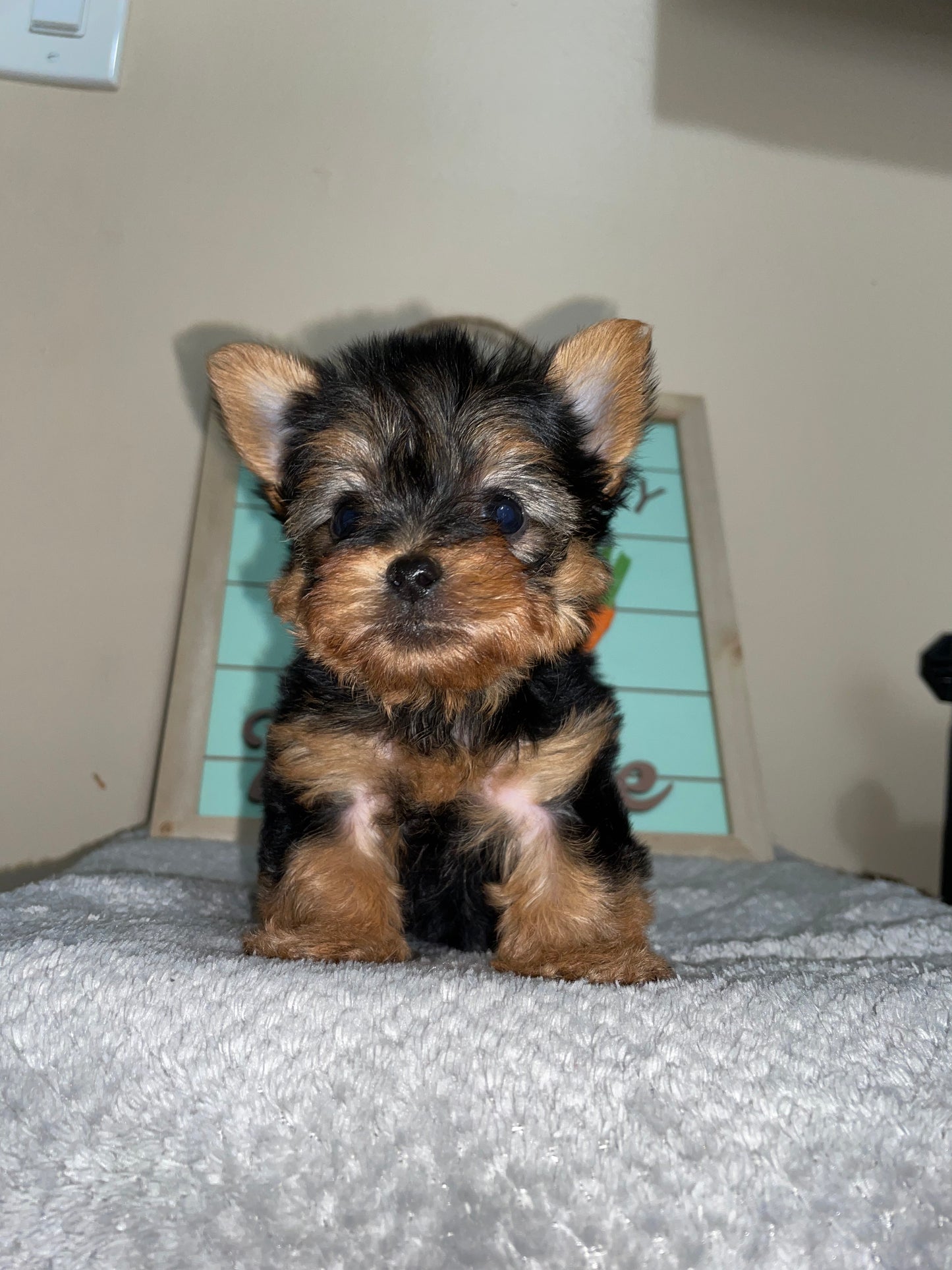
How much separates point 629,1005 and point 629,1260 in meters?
0.38

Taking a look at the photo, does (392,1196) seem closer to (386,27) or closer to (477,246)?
(477,246)

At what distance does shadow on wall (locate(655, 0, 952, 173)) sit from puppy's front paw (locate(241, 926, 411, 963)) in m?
3.80

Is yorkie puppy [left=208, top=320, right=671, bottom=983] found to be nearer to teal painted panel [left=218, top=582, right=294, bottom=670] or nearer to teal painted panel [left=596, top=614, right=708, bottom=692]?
teal painted panel [left=218, top=582, right=294, bottom=670]

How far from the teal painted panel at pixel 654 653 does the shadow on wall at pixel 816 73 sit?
7.37 ft

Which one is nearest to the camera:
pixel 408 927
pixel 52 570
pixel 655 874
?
pixel 408 927

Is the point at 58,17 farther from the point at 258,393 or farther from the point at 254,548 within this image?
the point at 258,393

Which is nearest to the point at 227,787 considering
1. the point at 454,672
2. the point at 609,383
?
the point at 454,672

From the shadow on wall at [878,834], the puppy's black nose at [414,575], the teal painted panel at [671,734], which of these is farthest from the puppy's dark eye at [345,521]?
the shadow on wall at [878,834]

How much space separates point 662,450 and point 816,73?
1.83m

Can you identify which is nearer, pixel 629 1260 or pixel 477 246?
pixel 629 1260

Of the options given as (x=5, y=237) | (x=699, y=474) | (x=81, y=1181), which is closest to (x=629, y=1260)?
(x=81, y=1181)

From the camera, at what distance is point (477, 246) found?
4.06m

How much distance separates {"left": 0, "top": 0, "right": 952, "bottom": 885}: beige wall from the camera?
12.2 ft

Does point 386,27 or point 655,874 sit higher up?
point 386,27
